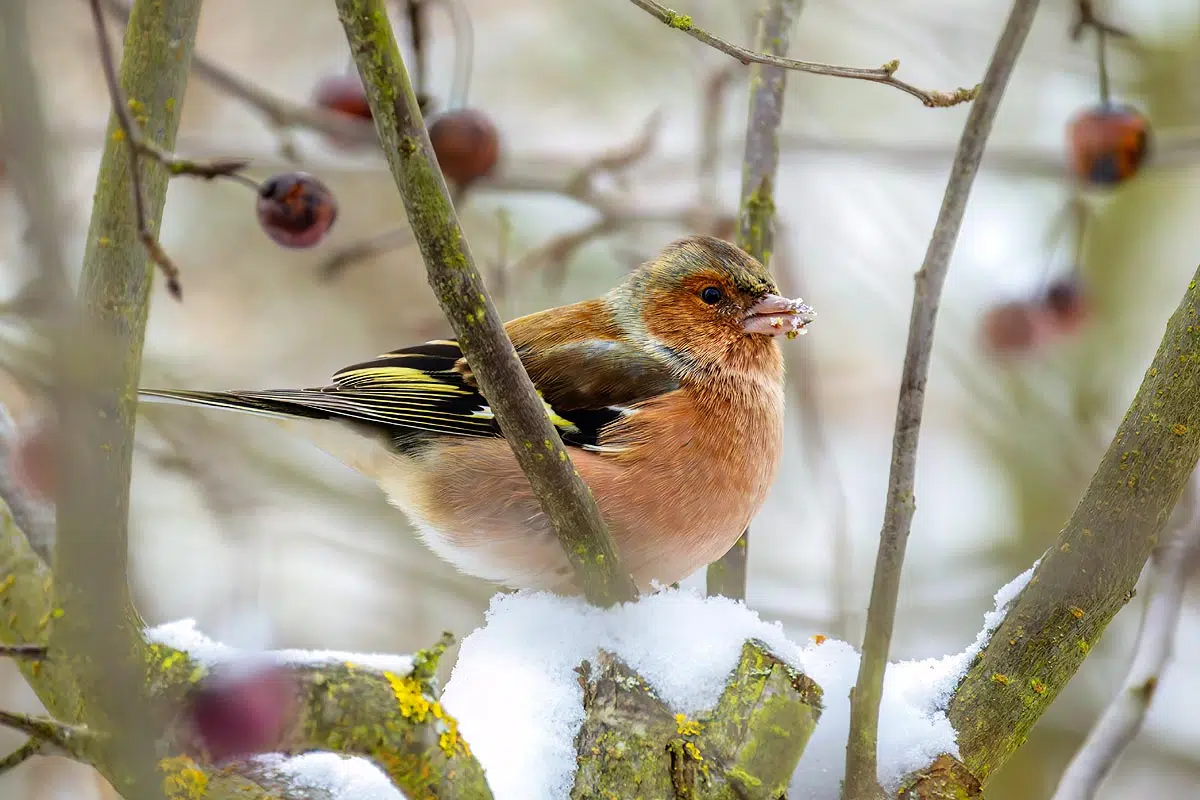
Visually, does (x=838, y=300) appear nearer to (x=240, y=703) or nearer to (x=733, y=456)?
(x=733, y=456)

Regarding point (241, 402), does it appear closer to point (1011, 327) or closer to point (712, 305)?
point (712, 305)

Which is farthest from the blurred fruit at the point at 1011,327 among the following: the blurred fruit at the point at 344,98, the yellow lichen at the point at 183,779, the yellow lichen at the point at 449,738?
the yellow lichen at the point at 183,779

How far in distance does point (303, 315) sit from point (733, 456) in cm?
464

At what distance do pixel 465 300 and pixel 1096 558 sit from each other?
4.67 feet

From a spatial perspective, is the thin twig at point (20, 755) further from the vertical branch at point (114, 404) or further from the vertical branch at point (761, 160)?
the vertical branch at point (761, 160)

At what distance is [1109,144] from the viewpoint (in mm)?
3820

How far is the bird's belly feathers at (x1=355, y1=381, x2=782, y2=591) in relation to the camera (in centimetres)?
321

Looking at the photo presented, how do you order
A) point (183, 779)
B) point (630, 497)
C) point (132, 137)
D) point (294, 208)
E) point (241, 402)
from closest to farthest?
point (132, 137), point (183, 779), point (294, 208), point (630, 497), point (241, 402)

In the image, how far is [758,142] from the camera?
3.47 metres

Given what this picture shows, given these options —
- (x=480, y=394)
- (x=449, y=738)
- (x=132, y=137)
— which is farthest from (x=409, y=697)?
(x=480, y=394)

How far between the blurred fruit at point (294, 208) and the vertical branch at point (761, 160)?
1.33m

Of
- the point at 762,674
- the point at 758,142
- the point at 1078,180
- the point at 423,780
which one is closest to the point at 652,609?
the point at 762,674

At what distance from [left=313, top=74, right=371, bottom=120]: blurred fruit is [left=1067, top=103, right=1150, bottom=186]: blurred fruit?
245 cm

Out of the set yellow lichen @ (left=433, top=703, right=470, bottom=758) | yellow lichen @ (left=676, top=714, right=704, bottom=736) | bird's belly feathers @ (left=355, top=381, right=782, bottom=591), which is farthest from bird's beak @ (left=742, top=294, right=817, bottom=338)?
yellow lichen @ (left=433, top=703, right=470, bottom=758)
